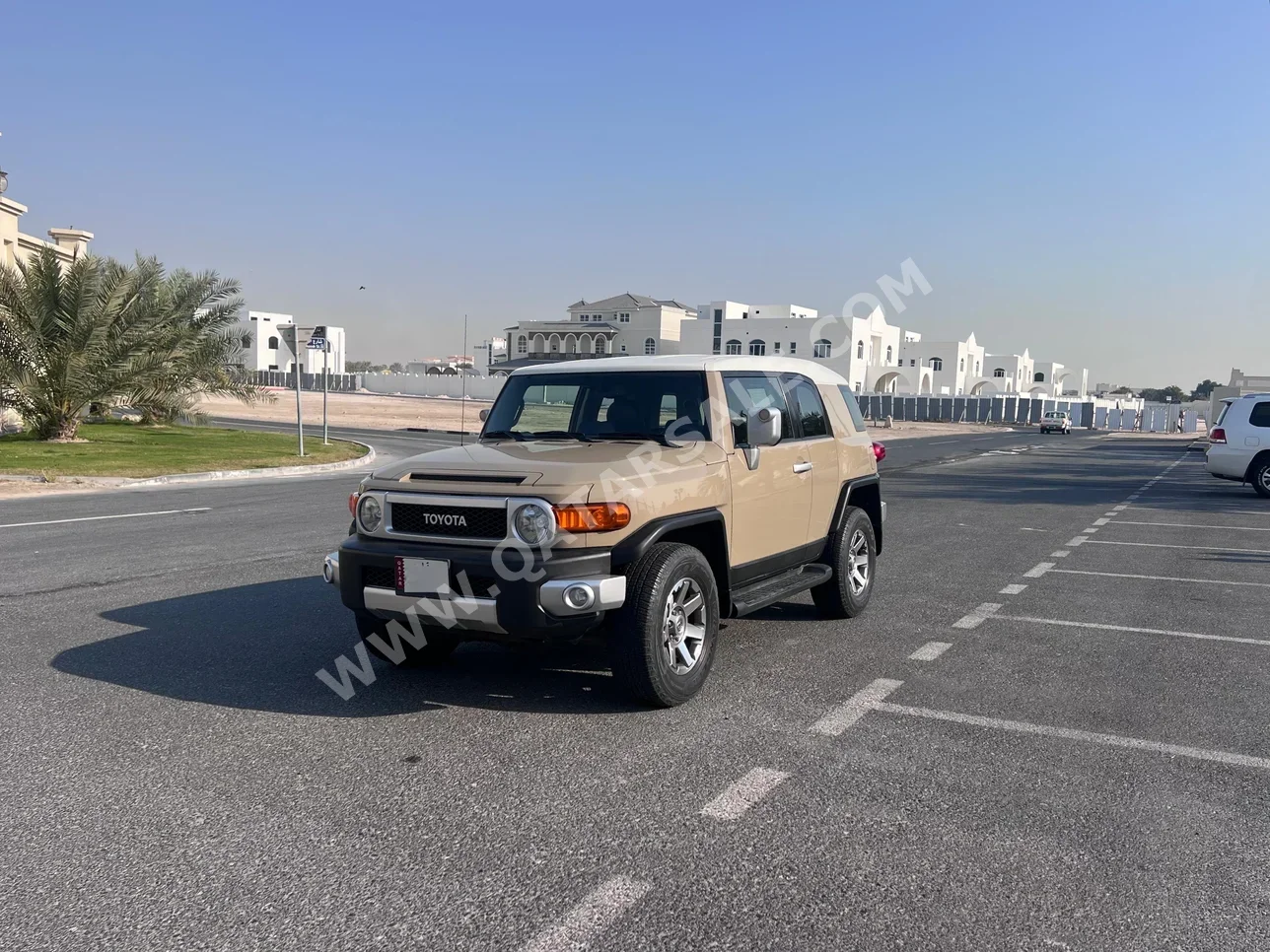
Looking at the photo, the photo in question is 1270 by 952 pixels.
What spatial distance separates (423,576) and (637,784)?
1.54 m

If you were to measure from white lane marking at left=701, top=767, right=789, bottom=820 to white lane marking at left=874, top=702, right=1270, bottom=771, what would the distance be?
3.97ft

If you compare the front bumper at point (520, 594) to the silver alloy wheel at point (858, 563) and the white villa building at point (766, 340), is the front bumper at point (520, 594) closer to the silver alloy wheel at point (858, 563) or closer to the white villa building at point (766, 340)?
the silver alloy wheel at point (858, 563)

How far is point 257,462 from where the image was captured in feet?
70.1

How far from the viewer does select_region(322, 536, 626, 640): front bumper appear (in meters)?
4.75

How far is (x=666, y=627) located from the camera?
203 inches

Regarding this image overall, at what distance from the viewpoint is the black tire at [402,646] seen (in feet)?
19.1

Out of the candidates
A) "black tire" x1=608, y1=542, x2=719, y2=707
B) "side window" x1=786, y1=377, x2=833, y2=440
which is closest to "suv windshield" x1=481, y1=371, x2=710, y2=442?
"black tire" x1=608, y1=542, x2=719, y2=707

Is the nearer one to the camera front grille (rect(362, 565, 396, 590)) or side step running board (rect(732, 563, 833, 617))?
front grille (rect(362, 565, 396, 590))

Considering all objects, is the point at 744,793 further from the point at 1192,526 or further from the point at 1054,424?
the point at 1054,424

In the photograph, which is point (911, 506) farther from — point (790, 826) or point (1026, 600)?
point (790, 826)

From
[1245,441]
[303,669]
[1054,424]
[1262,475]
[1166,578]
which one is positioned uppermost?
[1245,441]

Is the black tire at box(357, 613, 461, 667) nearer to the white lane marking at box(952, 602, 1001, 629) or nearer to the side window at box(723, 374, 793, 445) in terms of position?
the side window at box(723, 374, 793, 445)

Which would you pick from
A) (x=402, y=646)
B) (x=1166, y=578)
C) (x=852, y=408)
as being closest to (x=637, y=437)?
(x=402, y=646)

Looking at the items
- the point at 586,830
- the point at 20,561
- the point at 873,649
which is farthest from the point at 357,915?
the point at 20,561
